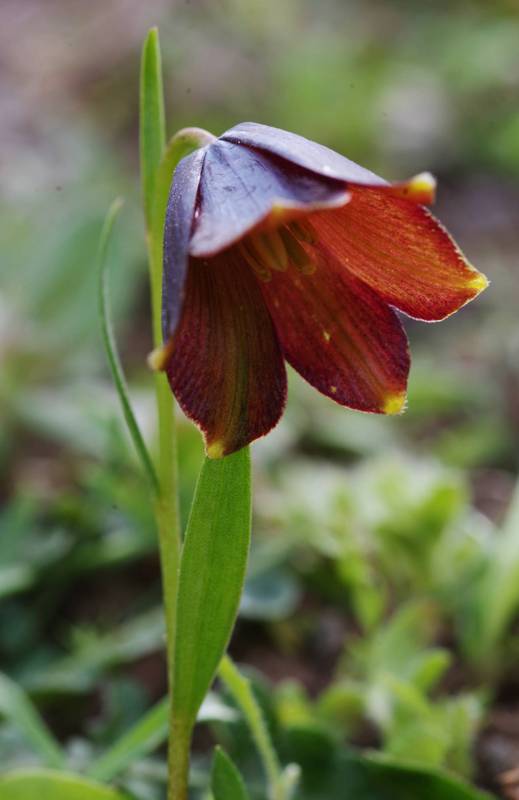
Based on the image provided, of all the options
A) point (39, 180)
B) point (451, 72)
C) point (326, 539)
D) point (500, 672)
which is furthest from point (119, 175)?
point (500, 672)

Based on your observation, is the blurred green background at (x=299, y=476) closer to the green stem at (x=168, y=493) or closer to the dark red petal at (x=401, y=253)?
the green stem at (x=168, y=493)

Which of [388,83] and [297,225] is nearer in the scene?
[297,225]

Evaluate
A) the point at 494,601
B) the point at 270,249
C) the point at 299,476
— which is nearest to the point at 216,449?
the point at 270,249

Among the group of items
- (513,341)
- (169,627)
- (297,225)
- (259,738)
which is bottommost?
(513,341)

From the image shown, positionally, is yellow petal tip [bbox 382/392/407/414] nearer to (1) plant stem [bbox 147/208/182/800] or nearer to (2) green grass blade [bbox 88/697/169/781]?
(1) plant stem [bbox 147/208/182/800]

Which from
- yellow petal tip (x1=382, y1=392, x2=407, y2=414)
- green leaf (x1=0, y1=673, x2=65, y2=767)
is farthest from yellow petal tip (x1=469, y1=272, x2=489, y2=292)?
green leaf (x1=0, y1=673, x2=65, y2=767)

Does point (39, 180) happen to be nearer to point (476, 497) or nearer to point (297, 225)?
point (476, 497)

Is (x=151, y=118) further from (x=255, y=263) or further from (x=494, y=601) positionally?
(x=494, y=601)
